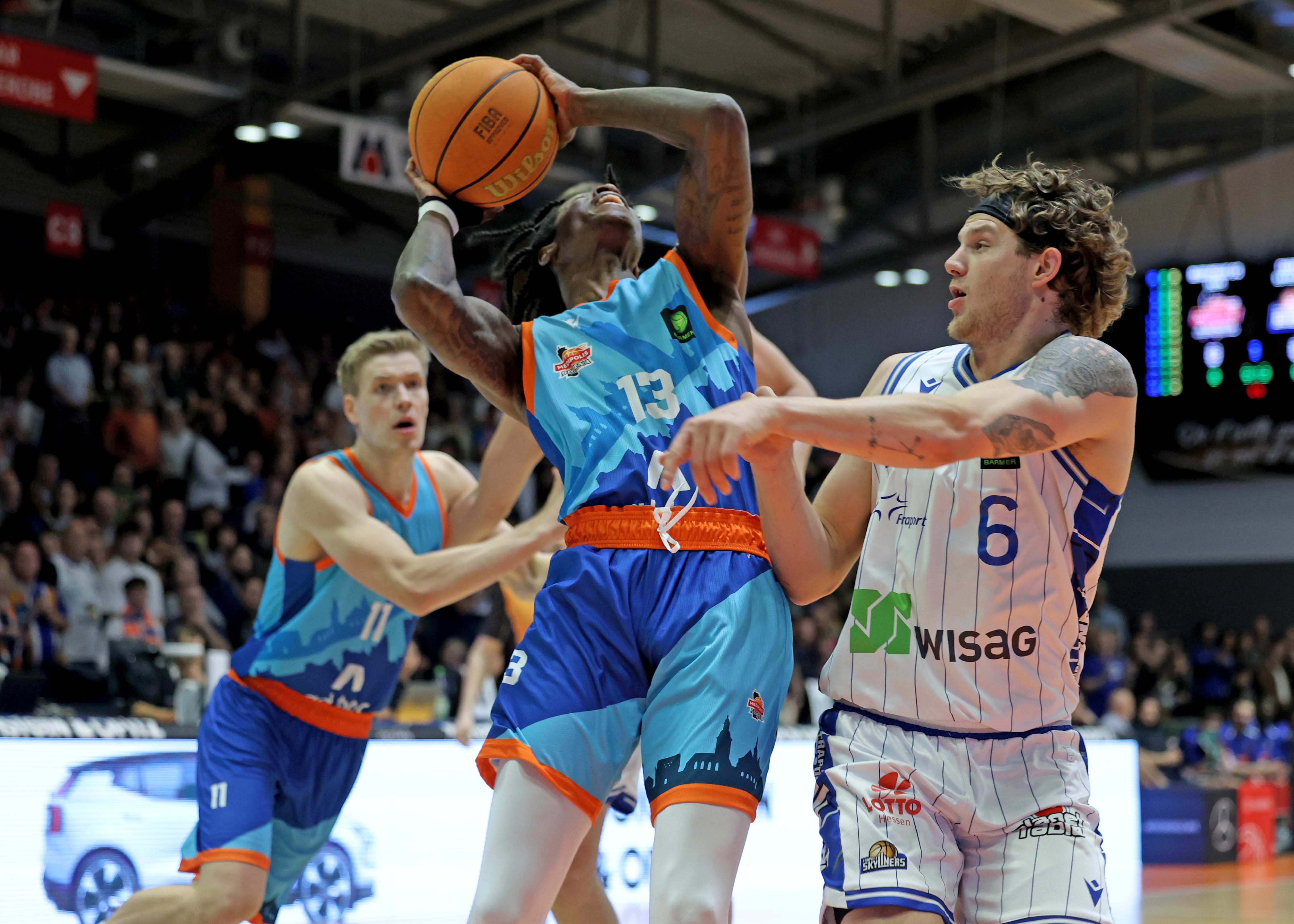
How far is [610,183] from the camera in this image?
359cm

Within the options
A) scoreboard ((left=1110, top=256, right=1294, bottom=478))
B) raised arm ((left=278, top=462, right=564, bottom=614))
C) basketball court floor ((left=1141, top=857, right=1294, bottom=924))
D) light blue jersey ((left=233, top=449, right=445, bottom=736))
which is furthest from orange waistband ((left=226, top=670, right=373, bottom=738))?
scoreboard ((left=1110, top=256, right=1294, bottom=478))

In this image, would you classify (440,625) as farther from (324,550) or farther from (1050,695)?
(1050,695)

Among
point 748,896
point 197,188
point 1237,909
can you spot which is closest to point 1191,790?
point 1237,909

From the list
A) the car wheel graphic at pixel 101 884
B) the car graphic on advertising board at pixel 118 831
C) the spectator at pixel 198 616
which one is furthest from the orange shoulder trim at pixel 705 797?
the spectator at pixel 198 616

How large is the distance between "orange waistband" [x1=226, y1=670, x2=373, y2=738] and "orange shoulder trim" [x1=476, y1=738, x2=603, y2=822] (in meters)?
Result: 1.77

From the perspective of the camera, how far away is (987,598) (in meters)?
2.75

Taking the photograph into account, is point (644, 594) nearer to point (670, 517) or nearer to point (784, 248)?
point (670, 517)

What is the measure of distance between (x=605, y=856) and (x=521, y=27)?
33.8 ft

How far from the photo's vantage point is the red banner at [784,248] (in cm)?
1653

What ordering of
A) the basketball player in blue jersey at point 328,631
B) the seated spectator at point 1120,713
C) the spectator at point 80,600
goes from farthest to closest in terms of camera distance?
the seated spectator at point 1120,713 → the spectator at point 80,600 → the basketball player in blue jersey at point 328,631

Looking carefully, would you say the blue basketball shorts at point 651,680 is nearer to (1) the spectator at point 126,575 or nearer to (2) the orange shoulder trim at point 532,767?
(2) the orange shoulder trim at point 532,767

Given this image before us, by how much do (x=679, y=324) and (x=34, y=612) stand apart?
8419 mm

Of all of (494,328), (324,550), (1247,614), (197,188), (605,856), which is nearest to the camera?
(494,328)

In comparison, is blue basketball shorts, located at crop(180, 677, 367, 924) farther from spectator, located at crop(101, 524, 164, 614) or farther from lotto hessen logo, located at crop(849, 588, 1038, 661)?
spectator, located at crop(101, 524, 164, 614)
